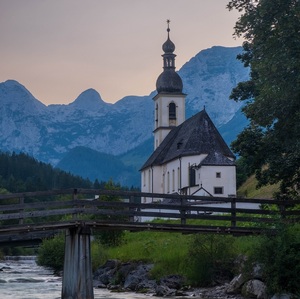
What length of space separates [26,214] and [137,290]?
11488mm

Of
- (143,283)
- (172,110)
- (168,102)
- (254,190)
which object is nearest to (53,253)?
(254,190)

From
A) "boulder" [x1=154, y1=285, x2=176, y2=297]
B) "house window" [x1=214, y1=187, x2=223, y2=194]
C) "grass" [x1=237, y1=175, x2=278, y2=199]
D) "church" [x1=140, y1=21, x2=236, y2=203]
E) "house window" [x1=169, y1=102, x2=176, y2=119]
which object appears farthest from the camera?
"house window" [x1=169, y1=102, x2=176, y2=119]

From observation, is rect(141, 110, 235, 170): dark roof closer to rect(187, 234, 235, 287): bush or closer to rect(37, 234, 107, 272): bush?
rect(37, 234, 107, 272): bush

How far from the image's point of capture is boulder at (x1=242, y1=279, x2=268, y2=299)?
29619 millimetres

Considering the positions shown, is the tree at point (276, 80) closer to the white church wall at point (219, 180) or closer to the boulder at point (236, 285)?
the boulder at point (236, 285)

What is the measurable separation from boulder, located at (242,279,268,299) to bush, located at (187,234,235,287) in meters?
4.13

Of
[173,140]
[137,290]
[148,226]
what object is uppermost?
[173,140]

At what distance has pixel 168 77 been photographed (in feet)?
414

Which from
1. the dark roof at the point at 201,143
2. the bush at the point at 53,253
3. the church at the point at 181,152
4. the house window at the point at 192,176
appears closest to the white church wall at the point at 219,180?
the church at the point at 181,152

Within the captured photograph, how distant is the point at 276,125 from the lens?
111 ft

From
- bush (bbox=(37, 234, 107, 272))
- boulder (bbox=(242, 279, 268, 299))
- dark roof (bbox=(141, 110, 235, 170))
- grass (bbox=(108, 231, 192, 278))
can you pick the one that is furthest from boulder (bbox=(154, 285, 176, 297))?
dark roof (bbox=(141, 110, 235, 170))

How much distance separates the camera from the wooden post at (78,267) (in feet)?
94.6

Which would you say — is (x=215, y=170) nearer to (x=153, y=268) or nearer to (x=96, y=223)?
(x=153, y=268)

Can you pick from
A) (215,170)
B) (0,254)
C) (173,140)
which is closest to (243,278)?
(215,170)
